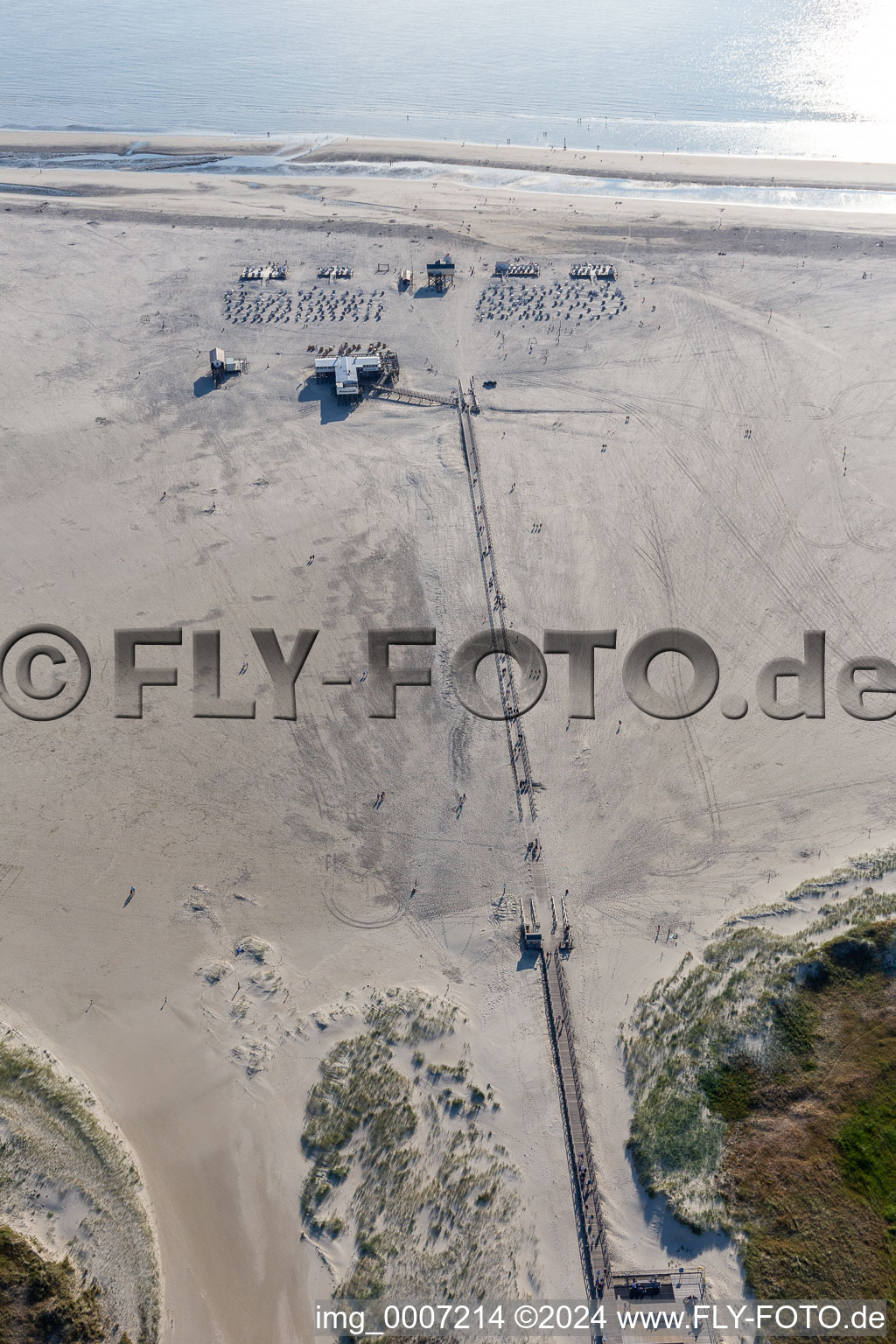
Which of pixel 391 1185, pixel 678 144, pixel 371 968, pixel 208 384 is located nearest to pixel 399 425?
pixel 208 384

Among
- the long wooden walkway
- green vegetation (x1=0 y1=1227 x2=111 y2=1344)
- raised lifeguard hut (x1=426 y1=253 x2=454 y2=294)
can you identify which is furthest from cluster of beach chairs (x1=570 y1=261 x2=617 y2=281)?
green vegetation (x1=0 y1=1227 x2=111 y2=1344)

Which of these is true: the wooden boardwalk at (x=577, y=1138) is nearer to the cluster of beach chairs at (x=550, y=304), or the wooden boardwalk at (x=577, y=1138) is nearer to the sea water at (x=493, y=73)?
the cluster of beach chairs at (x=550, y=304)

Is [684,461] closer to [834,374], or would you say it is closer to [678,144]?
[834,374]

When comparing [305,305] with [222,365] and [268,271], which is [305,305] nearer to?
[268,271]

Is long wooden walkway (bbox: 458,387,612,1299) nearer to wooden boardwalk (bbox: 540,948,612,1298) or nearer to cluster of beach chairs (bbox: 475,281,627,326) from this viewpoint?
wooden boardwalk (bbox: 540,948,612,1298)

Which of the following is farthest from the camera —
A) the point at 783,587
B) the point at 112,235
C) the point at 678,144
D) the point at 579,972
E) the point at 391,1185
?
the point at 678,144

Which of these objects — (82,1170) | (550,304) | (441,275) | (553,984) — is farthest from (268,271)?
(82,1170)

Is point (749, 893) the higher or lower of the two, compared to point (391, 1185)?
higher
